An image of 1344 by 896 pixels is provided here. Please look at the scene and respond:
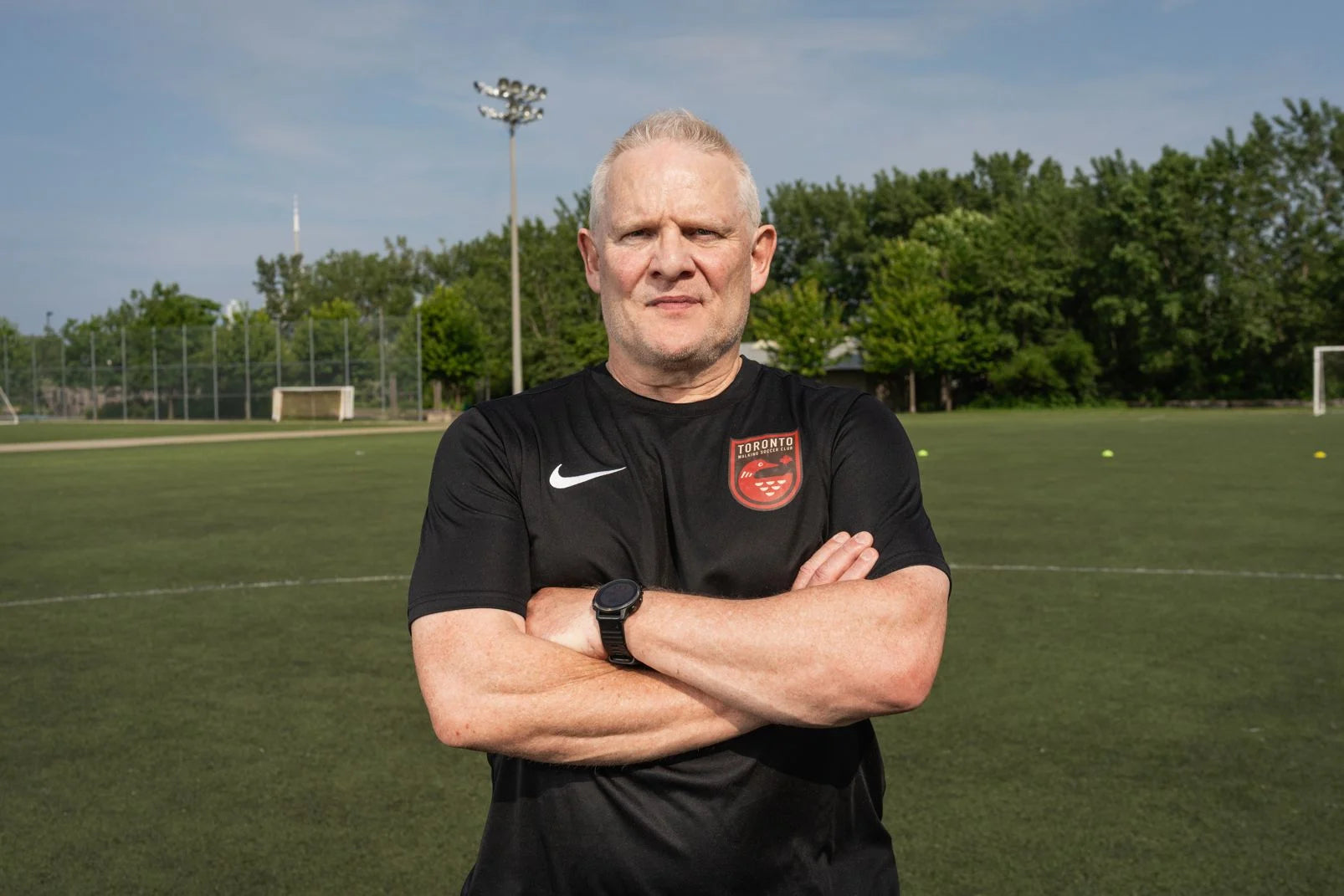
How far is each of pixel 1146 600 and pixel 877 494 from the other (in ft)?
22.2

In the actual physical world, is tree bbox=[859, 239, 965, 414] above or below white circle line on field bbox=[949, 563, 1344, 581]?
above

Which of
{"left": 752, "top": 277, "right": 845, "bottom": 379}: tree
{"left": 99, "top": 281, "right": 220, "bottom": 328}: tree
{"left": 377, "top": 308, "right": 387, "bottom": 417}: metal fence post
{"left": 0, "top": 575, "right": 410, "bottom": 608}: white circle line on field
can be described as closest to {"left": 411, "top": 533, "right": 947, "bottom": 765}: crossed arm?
{"left": 0, "top": 575, "right": 410, "bottom": 608}: white circle line on field

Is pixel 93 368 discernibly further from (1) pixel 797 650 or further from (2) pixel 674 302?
(1) pixel 797 650

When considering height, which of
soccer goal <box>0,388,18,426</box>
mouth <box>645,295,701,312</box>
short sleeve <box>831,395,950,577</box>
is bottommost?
soccer goal <box>0,388,18,426</box>

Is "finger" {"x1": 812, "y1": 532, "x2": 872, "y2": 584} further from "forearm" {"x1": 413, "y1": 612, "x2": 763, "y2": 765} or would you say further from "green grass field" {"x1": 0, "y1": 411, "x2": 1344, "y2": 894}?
"green grass field" {"x1": 0, "y1": 411, "x2": 1344, "y2": 894}

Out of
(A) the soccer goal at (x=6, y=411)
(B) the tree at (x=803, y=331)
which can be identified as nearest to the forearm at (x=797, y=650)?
(A) the soccer goal at (x=6, y=411)

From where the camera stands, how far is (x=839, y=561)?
2309mm

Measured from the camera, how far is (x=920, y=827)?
4.36 metres

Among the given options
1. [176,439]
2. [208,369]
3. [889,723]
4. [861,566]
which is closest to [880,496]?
[861,566]

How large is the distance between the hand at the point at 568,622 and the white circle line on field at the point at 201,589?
763 cm

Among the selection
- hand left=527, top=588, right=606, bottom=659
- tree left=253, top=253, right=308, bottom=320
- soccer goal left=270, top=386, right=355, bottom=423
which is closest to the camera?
hand left=527, top=588, right=606, bottom=659

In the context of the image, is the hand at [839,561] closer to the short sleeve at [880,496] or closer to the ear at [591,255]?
the short sleeve at [880,496]

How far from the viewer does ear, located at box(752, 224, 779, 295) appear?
8.14ft

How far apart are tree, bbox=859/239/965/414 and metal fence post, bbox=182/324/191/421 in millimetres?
36687
